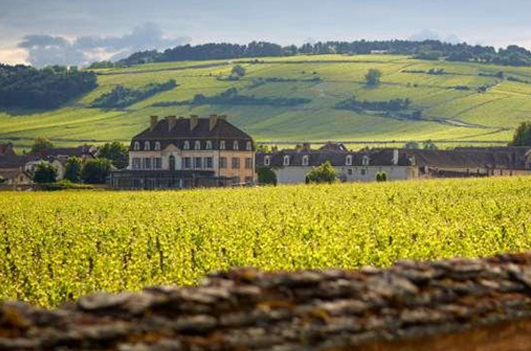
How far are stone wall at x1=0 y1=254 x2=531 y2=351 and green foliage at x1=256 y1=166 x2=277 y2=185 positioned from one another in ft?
457

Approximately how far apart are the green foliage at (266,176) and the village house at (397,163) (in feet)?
27.0

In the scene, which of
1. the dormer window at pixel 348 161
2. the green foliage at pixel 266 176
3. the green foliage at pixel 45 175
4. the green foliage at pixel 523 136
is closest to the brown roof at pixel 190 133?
the green foliage at pixel 266 176

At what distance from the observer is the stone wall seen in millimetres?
8070

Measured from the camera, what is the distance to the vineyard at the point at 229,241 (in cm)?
3089

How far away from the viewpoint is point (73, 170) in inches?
6314

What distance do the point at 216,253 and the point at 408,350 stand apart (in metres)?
25.4

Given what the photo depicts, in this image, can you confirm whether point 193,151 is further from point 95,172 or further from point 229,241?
point 229,241

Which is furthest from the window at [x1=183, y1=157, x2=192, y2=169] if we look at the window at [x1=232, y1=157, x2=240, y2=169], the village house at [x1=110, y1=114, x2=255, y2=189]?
the window at [x1=232, y1=157, x2=240, y2=169]

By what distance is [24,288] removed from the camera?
30.9 meters

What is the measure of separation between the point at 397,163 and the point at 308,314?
149 meters

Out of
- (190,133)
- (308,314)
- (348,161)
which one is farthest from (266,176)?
(308,314)

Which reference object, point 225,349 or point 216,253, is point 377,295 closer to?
point 225,349

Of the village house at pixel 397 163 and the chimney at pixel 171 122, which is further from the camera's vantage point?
the chimney at pixel 171 122

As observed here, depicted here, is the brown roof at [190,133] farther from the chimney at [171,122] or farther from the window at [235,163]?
the window at [235,163]
